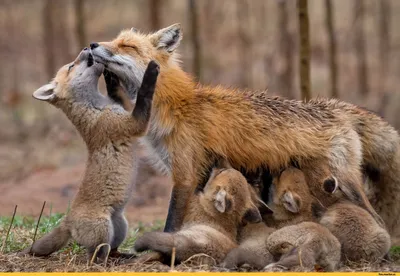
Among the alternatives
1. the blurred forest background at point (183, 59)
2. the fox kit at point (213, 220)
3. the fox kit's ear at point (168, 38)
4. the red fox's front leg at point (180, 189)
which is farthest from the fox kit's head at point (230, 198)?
the blurred forest background at point (183, 59)

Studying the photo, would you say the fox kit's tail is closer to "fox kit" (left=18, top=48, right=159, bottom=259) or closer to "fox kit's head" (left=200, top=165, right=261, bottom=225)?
"fox kit" (left=18, top=48, right=159, bottom=259)

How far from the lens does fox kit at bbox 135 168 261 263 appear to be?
7.28 m

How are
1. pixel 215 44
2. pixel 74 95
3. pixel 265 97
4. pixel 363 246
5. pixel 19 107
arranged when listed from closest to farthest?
pixel 363 246 < pixel 74 95 < pixel 265 97 < pixel 19 107 < pixel 215 44

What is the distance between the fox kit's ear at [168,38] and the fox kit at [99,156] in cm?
81

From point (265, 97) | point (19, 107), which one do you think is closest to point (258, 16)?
point (19, 107)

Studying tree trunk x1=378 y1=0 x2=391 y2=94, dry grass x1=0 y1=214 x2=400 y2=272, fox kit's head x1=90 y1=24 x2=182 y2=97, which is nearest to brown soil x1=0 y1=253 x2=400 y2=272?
dry grass x1=0 y1=214 x2=400 y2=272

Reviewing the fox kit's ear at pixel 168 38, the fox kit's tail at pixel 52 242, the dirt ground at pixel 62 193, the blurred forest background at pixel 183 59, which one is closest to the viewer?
the fox kit's tail at pixel 52 242

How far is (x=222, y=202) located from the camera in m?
7.81

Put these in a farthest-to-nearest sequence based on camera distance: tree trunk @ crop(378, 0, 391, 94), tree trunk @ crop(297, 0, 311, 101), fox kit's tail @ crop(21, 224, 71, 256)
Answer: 1. tree trunk @ crop(378, 0, 391, 94)
2. tree trunk @ crop(297, 0, 311, 101)
3. fox kit's tail @ crop(21, 224, 71, 256)

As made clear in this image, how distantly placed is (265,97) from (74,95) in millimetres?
2413

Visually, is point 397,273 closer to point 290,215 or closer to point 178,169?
point 290,215

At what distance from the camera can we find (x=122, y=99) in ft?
28.7

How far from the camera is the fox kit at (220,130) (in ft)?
27.3

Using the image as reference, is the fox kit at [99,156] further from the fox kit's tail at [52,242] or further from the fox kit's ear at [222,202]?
the fox kit's ear at [222,202]
